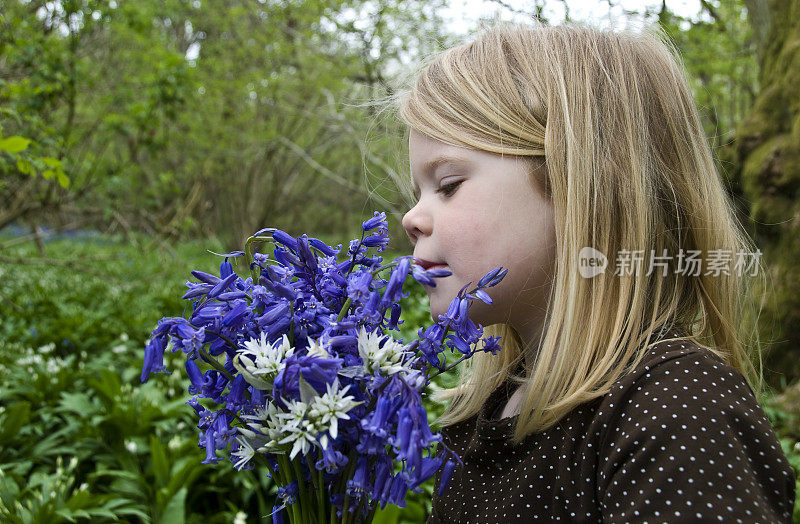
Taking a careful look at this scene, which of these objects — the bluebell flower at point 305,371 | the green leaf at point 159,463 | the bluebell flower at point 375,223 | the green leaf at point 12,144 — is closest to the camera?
the bluebell flower at point 305,371

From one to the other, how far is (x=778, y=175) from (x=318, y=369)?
4.38 meters

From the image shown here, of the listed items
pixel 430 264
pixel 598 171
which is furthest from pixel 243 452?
pixel 598 171

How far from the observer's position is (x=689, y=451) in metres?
1.05

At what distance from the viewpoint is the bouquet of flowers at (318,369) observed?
932 millimetres

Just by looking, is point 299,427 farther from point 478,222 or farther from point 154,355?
point 478,222

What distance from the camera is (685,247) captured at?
1591mm

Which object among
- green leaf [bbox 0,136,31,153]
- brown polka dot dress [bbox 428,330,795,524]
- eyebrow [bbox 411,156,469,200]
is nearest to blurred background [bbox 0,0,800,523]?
green leaf [bbox 0,136,31,153]

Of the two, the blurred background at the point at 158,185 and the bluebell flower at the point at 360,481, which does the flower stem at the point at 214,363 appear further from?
the blurred background at the point at 158,185

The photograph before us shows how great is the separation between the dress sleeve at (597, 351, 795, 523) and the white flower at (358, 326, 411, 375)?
17.0 inches

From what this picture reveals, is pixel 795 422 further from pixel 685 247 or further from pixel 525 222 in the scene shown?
pixel 525 222

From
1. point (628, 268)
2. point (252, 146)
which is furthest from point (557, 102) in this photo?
point (252, 146)

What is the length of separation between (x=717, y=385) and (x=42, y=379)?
12.0ft

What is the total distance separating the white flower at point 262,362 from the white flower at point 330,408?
0.08 m

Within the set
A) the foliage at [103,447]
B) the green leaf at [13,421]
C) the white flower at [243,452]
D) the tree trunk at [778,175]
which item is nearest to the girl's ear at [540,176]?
the white flower at [243,452]
